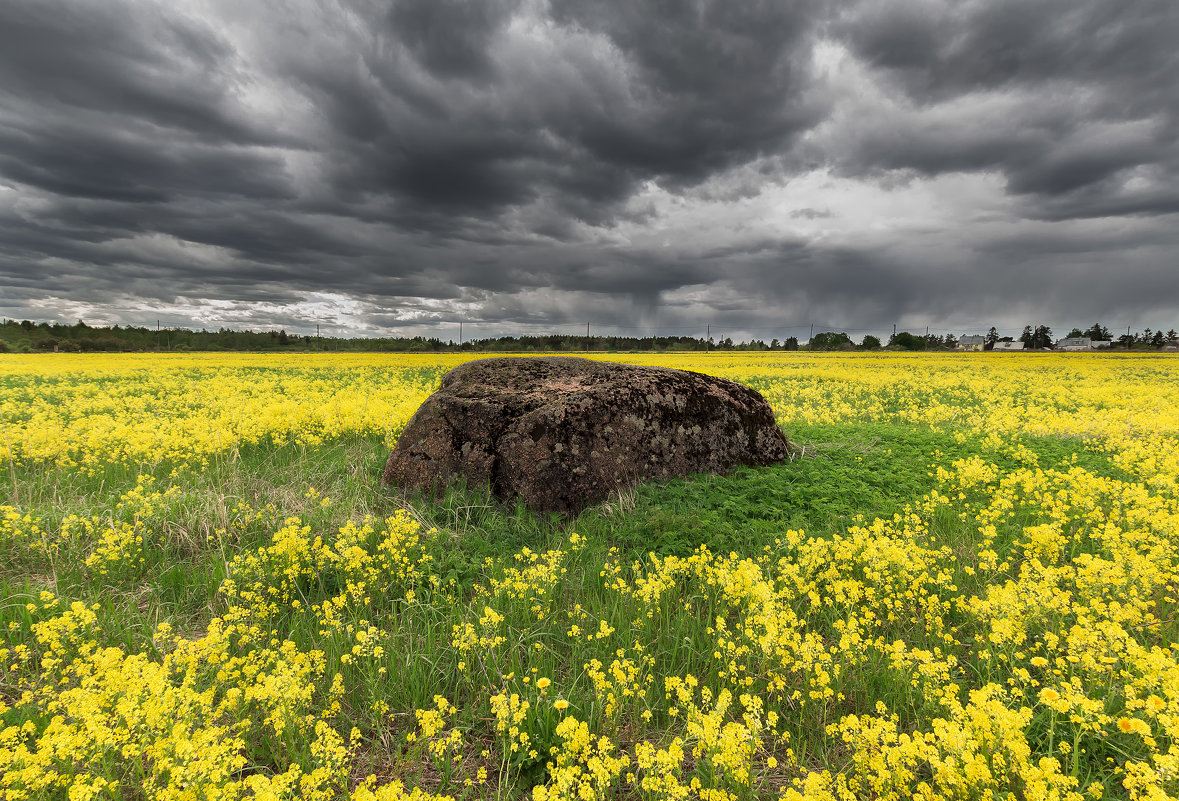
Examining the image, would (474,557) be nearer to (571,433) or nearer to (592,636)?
(592,636)

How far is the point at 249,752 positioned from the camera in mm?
2697

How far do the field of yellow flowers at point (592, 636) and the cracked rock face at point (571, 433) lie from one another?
0.37 meters

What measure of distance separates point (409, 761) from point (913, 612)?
3.97m

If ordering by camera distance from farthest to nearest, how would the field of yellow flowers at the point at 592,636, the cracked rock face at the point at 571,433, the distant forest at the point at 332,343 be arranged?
the distant forest at the point at 332,343 < the cracked rock face at the point at 571,433 < the field of yellow flowers at the point at 592,636

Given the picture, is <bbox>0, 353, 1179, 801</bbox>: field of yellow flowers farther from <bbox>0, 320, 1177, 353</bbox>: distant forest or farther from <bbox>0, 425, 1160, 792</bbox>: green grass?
<bbox>0, 320, 1177, 353</bbox>: distant forest

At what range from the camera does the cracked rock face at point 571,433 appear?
19.6ft

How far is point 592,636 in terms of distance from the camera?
358 centimetres

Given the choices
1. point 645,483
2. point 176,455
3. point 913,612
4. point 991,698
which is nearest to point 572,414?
point 645,483

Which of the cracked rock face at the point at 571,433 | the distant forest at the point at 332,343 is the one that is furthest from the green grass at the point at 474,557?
the distant forest at the point at 332,343

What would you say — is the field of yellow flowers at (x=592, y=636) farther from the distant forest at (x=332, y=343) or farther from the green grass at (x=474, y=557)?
the distant forest at (x=332, y=343)

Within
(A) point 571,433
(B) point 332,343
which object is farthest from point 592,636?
(B) point 332,343

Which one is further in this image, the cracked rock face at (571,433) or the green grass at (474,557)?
the cracked rock face at (571,433)

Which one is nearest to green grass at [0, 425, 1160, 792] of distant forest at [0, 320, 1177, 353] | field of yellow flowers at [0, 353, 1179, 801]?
field of yellow flowers at [0, 353, 1179, 801]

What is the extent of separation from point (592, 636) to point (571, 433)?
283 cm
